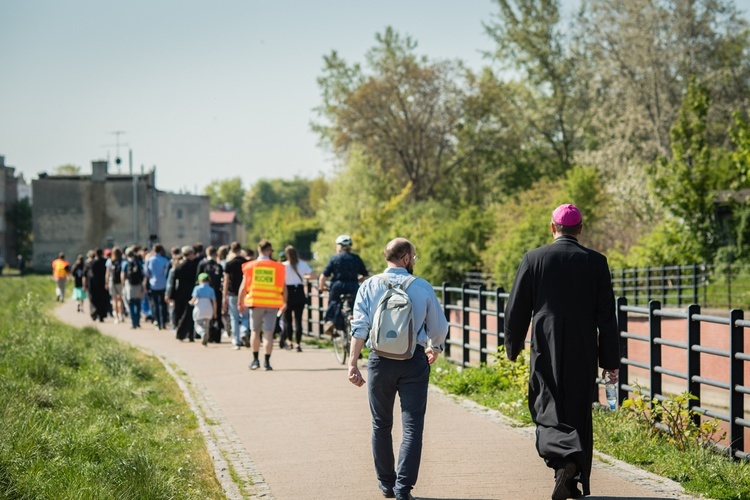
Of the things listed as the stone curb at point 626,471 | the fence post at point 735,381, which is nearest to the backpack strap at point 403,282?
the stone curb at point 626,471

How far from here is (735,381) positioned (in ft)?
27.8

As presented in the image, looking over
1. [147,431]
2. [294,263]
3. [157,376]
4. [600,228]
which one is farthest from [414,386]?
[600,228]

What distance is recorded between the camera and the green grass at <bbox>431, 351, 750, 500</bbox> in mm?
7273

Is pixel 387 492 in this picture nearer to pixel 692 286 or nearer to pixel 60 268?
pixel 692 286

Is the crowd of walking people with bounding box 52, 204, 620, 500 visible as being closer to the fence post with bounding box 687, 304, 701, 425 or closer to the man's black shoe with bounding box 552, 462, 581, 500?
the man's black shoe with bounding box 552, 462, 581, 500

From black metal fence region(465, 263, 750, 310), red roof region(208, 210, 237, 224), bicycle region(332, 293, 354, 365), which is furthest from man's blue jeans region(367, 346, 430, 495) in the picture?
→ red roof region(208, 210, 237, 224)

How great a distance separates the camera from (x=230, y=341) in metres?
20.9

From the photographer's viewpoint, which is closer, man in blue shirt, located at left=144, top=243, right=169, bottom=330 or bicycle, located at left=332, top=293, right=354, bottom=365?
bicycle, located at left=332, top=293, right=354, bottom=365

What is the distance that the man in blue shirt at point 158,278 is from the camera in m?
23.7

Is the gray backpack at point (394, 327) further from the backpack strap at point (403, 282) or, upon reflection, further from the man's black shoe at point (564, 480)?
the man's black shoe at point (564, 480)

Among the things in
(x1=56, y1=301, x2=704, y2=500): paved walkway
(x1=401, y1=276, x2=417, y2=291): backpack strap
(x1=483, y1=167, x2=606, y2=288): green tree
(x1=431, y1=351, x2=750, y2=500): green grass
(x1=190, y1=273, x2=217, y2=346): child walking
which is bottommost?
(x1=56, y1=301, x2=704, y2=500): paved walkway

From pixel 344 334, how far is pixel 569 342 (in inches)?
365

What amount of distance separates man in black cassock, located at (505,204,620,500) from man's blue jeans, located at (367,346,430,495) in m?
0.73

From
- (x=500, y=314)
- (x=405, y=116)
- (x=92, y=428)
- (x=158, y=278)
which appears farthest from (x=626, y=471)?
(x=405, y=116)
